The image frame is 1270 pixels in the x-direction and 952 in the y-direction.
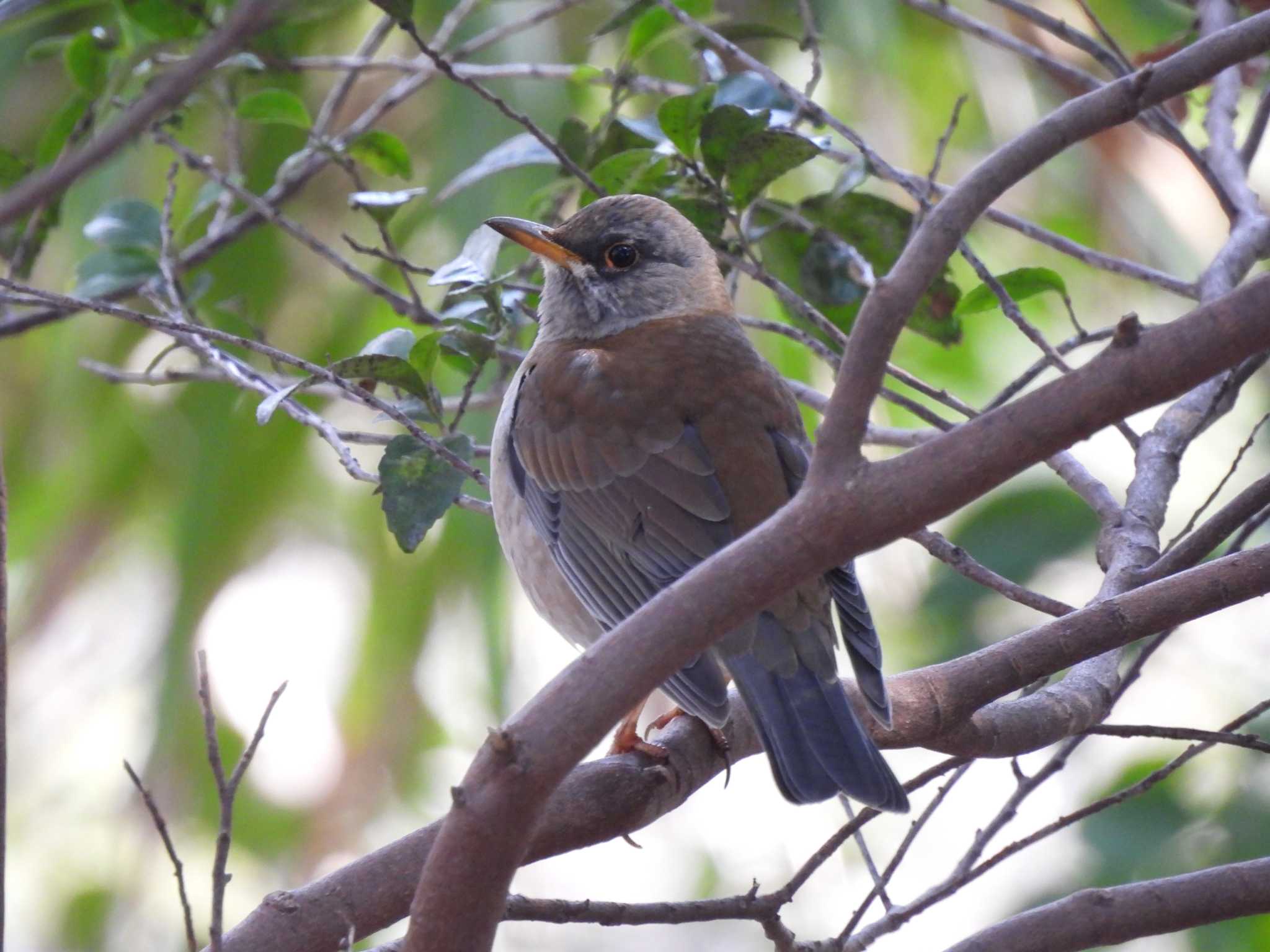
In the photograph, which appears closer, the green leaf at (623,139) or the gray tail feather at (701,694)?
the gray tail feather at (701,694)

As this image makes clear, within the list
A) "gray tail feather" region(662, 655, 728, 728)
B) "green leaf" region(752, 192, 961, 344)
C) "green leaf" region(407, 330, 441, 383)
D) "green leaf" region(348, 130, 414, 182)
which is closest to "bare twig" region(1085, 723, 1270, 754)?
"gray tail feather" region(662, 655, 728, 728)

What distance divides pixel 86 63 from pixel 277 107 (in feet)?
1.88

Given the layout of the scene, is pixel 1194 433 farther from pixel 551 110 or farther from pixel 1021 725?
pixel 551 110

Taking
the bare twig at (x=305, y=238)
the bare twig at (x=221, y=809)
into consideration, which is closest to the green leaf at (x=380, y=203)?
the bare twig at (x=305, y=238)

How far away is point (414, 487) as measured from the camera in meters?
3.07

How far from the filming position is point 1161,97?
2027 millimetres

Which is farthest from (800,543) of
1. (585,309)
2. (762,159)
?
(585,309)

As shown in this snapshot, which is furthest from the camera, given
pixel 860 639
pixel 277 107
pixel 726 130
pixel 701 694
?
pixel 277 107

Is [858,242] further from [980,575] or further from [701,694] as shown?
[701,694]

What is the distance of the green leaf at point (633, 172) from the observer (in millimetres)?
3648

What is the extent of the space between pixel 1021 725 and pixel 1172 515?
5.14m

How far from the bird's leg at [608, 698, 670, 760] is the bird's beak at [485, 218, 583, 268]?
4.70ft

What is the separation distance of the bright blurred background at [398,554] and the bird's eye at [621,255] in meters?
1.67

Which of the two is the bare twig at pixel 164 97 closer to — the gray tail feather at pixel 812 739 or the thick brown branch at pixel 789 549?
the thick brown branch at pixel 789 549
